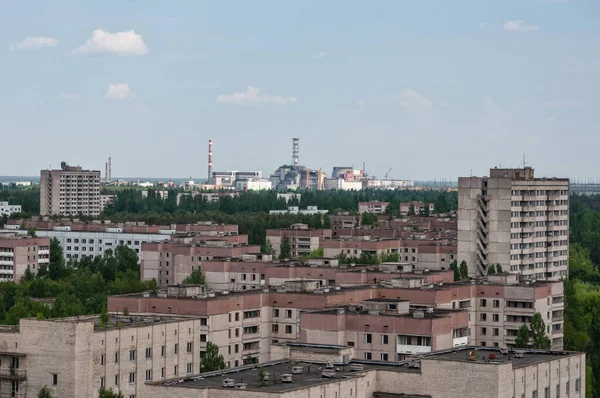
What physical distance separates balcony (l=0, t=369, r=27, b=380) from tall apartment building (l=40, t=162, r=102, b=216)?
120 metres

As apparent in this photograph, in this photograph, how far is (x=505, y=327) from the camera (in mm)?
53750

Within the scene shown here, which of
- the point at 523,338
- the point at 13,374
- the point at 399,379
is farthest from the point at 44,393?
the point at 523,338

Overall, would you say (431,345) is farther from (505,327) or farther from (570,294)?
(570,294)

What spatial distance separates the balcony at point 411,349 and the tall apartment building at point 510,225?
33.6m

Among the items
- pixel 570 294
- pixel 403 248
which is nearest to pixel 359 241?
pixel 403 248

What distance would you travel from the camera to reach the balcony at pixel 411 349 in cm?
4234

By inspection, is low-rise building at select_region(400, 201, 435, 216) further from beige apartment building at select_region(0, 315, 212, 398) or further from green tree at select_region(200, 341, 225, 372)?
beige apartment building at select_region(0, 315, 212, 398)

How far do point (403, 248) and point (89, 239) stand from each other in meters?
29.2

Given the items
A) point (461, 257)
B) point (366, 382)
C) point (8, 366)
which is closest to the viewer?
point (366, 382)

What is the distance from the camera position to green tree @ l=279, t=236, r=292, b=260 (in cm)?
9182

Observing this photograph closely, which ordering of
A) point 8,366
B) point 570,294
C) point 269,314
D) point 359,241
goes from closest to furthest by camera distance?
point 8,366 → point 269,314 → point 570,294 → point 359,241

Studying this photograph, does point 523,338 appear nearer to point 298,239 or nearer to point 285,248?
point 285,248

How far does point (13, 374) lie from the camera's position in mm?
36125

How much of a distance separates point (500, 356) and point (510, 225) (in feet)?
145
